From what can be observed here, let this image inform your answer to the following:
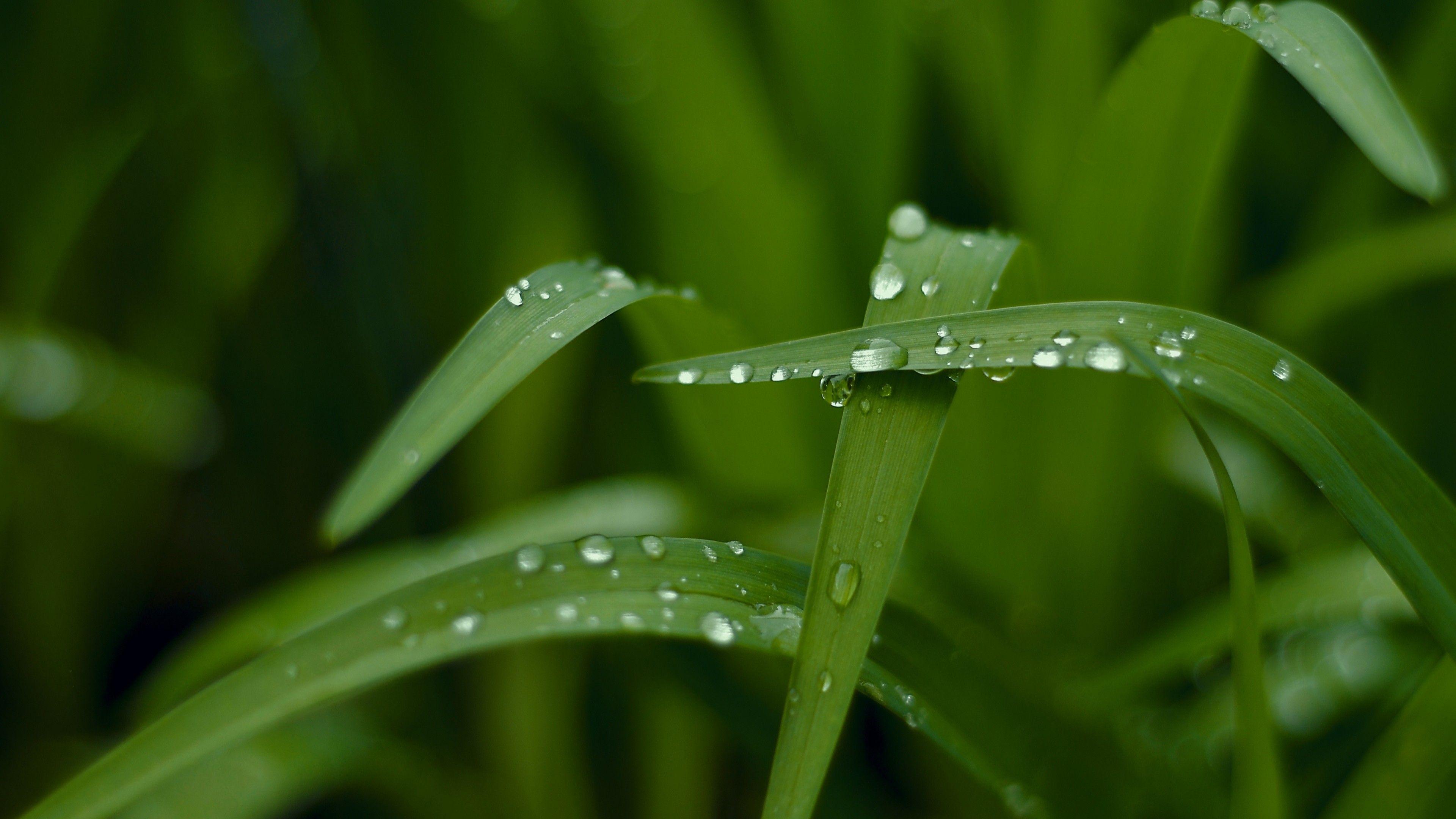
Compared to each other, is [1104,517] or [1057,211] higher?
[1057,211]

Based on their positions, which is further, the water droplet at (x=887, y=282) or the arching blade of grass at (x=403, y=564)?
the arching blade of grass at (x=403, y=564)

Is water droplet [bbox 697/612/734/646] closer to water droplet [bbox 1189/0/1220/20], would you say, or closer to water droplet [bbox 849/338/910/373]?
water droplet [bbox 849/338/910/373]

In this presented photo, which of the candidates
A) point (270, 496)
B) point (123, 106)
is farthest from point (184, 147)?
point (270, 496)

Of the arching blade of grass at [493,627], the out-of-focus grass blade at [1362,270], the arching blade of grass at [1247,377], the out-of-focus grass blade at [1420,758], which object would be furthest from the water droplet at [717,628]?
the out-of-focus grass blade at [1362,270]

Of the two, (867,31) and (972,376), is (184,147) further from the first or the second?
(972,376)

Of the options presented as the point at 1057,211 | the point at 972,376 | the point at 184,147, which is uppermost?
the point at 184,147

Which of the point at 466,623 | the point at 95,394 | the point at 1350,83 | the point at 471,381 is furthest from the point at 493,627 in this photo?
the point at 95,394

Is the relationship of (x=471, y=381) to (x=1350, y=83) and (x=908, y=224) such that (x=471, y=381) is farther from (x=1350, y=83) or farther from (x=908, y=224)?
(x=1350, y=83)

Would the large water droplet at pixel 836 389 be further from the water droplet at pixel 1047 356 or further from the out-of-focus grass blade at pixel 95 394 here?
the out-of-focus grass blade at pixel 95 394
